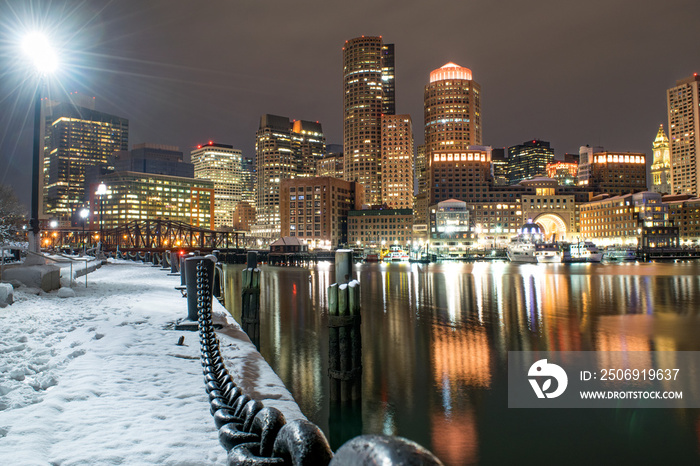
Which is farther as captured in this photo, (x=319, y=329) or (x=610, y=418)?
(x=319, y=329)

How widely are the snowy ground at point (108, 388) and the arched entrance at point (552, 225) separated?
630 ft

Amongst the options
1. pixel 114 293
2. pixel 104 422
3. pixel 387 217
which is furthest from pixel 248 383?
pixel 387 217

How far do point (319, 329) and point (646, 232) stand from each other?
17355cm

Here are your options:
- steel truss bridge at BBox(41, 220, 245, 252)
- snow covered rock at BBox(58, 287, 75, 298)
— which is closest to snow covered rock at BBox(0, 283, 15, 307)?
snow covered rock at BBox(58, 287, 75, 298)

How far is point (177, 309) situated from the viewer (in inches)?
666

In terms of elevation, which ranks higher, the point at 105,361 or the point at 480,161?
the point at 480,161

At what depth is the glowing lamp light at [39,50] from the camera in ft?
71.5

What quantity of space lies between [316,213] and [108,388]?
611ft

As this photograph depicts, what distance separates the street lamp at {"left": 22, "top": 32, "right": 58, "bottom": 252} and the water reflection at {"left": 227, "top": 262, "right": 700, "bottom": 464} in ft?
43.1

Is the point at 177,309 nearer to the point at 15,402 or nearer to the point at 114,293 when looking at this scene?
the point at 114,293


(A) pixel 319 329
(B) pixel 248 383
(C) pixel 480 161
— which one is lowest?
(A) pixel 319 329

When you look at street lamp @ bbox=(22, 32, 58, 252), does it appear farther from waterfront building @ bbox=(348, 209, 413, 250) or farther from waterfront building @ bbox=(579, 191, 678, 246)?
waterfront building @ bbox=(579, 191, 678, 246)

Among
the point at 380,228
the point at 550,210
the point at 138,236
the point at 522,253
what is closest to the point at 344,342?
the point at 522,253

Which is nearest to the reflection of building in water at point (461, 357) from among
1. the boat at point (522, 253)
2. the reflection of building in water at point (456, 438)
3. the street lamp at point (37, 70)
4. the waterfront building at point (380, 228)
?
the reflection of building in water at point (456, 438)
